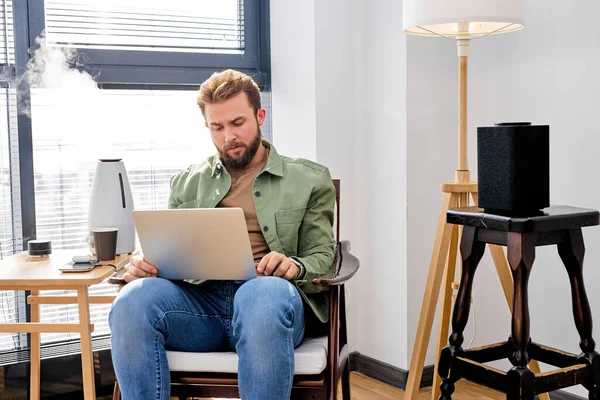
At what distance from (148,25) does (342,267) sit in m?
1.40

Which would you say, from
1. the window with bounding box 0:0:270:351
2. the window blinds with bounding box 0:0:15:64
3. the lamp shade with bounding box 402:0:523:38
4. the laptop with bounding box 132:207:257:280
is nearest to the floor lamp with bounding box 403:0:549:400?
the lamp shade with bounding box 402:0:523:38

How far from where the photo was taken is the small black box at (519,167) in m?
2.02

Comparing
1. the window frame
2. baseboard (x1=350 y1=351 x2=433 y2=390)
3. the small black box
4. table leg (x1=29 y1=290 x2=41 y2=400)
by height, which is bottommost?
baseboard (x1=350 y1=351 x2=433 y2=390)

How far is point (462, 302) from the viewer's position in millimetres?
2199

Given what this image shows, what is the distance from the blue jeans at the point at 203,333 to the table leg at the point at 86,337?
21 centimetres

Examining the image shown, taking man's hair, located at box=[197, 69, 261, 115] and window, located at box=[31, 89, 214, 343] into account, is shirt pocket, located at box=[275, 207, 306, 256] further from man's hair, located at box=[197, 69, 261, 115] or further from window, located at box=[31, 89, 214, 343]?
window, located at box=[31, 89, 214, 343]

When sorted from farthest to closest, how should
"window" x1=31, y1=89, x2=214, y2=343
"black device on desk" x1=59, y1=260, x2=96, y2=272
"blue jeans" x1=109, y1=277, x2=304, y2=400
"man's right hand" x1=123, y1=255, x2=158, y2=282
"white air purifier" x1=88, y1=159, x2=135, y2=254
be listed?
1. "window" x1=31, y1=89, x2=214, y2=343
2. "white air purifier" x1=88, y1=159, x2=135, y2=254
3. "black device on desk" x1=59, y1=260, x2=96, y2=272
4. "man's right hand" x1=123, y1=255, x2=158, y2=282
5. "blue jeans" x1=109, y1=277, x2=304, y2=400

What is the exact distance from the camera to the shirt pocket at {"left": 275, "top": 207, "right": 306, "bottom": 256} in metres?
2.20

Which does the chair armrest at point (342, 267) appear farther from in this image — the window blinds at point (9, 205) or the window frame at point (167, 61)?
the window blinds at point (9, 205)

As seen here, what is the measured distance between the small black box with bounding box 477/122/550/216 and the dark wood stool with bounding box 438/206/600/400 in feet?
0.14

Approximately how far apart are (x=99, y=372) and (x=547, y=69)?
1850 mm

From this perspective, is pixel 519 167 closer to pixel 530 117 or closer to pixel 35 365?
pixel 530 117

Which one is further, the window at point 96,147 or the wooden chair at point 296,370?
the window at point 96,147

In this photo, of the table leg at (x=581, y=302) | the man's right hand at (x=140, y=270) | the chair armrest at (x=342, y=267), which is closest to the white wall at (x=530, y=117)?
the table leg at (x=581, y=302)
